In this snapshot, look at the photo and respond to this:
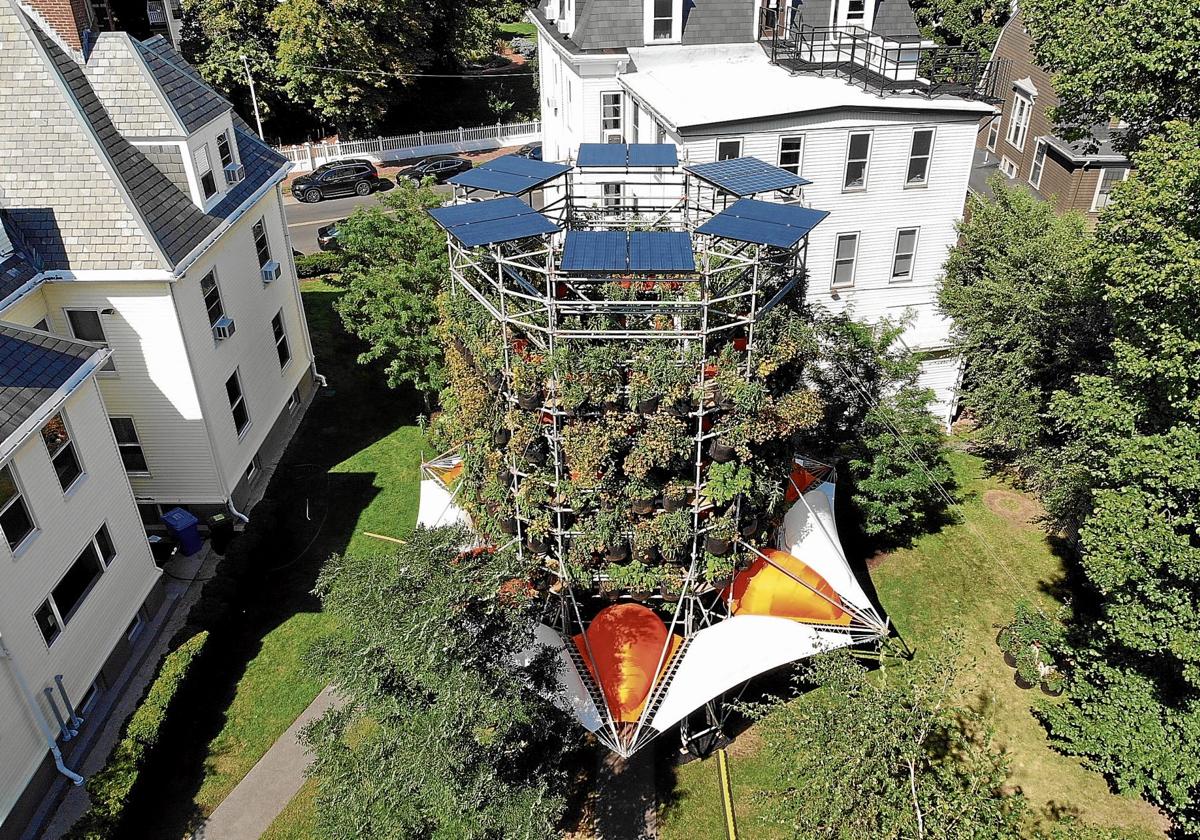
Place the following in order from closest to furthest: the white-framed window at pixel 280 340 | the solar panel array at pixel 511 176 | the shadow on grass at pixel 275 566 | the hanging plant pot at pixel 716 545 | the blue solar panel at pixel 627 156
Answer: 1. the hanging plant pot at pixel 716 545
2. the shadow on grass at pixel 275 566
3. the solar panel array at pixel 511 176
4. the blue solar panel at pixel 627 156
5. the white-framed window at pixel 280 340

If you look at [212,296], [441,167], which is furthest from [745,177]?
[441,167]

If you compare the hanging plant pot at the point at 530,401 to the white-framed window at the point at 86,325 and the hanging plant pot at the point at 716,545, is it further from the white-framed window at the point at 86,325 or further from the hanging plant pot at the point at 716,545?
→ the white-framed window at the point at 86,325

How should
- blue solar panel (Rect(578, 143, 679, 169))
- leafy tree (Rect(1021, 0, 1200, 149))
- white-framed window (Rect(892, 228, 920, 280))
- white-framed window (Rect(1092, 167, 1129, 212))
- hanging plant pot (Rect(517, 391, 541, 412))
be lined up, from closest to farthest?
hanging plant pot (Rect(517, 391, 541, 412))
leafy tree (Rect(1021, 0, 1200, 149))
blue solar panel (Rect(578, 143, 679, 169))
white-framed window (Rect(892, 228, 920, 280))
white-framed window (Rect(1092, 167, 1129, 212))

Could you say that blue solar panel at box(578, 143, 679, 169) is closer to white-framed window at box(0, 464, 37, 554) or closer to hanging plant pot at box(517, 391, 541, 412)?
hanging plant pot at box(517, 391, 541, 412)

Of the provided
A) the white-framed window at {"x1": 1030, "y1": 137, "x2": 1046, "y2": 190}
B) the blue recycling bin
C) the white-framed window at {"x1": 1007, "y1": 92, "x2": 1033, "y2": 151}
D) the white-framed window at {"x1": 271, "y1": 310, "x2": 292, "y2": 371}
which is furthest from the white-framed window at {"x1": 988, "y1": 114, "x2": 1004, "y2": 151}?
the blue recycling bin

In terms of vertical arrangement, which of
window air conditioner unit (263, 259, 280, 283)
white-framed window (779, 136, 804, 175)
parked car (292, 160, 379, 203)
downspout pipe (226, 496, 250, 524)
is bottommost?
downspout pipe (226, 496, 250, 524)

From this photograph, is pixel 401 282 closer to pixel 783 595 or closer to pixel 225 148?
pixel 225 148

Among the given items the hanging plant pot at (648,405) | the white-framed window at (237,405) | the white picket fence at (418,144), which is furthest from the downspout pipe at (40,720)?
the white picket fence at (418,144)

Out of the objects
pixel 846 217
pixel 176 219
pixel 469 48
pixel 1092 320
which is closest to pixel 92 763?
pixel 176 219

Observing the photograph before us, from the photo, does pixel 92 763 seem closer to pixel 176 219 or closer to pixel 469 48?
pixel 176 219
